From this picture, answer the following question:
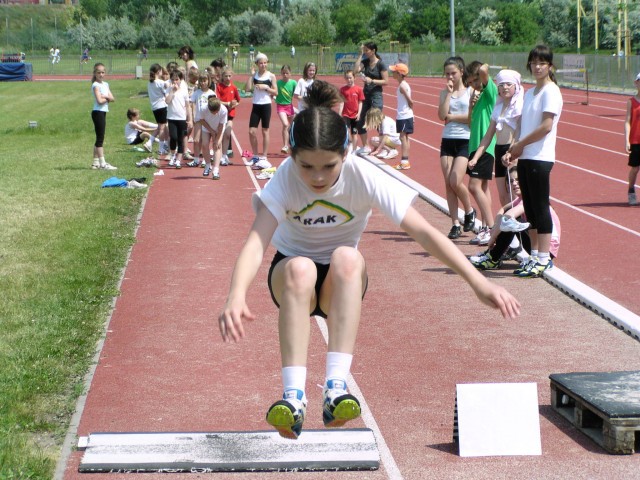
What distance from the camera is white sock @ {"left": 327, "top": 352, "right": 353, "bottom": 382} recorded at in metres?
4.55

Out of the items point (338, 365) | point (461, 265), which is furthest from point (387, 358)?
point (461, 265)

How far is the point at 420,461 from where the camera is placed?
504 cm

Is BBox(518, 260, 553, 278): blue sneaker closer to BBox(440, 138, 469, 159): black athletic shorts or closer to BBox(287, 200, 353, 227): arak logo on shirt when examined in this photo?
BBox(440, 138, 469, 159): black athletic shorts

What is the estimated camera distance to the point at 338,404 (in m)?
4.38


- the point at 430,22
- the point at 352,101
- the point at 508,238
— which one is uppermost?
the point at 430,22

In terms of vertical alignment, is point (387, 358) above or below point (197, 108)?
below

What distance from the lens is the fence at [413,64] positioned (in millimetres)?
42188

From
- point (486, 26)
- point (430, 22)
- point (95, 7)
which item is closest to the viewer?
point (486, 26)

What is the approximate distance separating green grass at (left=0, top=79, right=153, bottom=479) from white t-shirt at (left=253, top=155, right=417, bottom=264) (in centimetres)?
172

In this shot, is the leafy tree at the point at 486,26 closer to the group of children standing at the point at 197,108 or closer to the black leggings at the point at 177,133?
→ the group of children standing at the point at 197,108

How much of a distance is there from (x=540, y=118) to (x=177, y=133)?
10.5m

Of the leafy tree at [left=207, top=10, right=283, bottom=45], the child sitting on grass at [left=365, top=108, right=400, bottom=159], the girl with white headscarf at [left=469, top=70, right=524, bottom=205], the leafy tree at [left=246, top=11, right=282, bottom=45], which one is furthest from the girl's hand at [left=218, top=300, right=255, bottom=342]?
the leafy tree at [left=246, top=11, right=282, bottom=45]

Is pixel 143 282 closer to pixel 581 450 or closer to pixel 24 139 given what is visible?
pixel 581 450

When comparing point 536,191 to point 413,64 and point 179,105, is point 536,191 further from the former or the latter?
point 413,64
